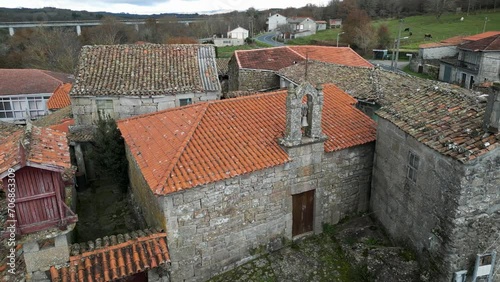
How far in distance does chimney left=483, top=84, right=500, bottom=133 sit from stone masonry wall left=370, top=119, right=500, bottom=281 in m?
0.70

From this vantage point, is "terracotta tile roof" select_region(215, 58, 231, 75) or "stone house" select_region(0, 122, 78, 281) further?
"terracotta tile roof" select_region(215, 58, 231, 75)

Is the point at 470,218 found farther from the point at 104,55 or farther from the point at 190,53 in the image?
the point at 104,55

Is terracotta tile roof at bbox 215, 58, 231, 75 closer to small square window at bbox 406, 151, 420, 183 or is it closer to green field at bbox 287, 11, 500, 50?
small square window at bbox 406, 151, 420, 183

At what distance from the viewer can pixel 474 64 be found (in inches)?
1299

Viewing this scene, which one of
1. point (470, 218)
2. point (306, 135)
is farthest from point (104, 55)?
point (470, 218)

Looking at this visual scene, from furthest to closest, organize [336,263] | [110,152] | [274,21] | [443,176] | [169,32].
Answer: [274,21] → [169,32] → [110,152] → [336,263] → [443,176]

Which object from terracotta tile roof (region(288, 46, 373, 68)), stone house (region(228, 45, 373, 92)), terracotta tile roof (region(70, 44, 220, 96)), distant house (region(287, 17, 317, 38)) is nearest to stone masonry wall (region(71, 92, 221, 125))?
terracotta tile roof (region(70, 44, 220, 96))

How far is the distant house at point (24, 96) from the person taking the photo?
2919cm

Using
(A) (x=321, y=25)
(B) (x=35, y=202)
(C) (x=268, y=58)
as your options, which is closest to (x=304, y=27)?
(A) (x=321, y=25)

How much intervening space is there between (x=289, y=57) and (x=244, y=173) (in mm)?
17445

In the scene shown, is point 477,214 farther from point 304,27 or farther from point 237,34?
point 237,34

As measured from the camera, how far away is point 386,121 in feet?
33.5

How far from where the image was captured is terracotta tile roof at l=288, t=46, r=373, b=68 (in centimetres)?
2403

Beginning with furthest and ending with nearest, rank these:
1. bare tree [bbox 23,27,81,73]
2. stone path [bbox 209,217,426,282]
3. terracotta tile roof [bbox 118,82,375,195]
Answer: bare tree [bbox 23,27,81,73] → stone path [bbox 209,217,426,282] → terracotta tile roof [bbox 118,82,375,195]
